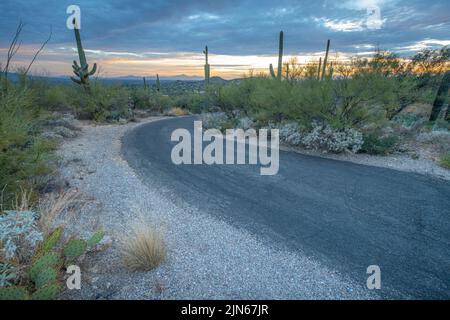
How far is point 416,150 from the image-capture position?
31.0ft

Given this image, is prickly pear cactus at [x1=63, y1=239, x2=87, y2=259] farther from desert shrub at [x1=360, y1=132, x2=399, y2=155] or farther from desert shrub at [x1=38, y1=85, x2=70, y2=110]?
desert shrub at [x1=38, y1=85, x2=70, y2=110]

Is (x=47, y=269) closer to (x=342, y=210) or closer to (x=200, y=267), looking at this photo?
(x=200, y=267)

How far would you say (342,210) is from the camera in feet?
16.7

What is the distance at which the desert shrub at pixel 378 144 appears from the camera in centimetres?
902

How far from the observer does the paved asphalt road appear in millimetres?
3486

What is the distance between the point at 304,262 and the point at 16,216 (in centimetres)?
395

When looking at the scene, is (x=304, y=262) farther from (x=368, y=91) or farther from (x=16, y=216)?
(x=368, y=91)

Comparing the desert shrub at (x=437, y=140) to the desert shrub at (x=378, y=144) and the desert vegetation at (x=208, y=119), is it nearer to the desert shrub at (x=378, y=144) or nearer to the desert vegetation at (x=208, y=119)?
the desert vegetation at (x=208, y=119)

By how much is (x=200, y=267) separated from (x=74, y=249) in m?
1.63

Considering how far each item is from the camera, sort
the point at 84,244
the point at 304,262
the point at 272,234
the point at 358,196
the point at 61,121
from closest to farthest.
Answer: the point at 84,244
the point at 304,262
the point at 272,234
the point at 358,196
the point at 61,121

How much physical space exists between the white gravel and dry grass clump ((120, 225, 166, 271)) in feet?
0.33

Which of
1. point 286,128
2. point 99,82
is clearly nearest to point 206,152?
point 286,128

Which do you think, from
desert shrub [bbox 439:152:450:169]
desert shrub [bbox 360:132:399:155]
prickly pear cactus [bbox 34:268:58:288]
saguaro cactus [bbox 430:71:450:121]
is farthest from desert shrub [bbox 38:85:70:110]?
saguaro cactus [bbox 430:71:450:121]
